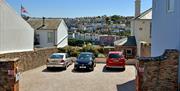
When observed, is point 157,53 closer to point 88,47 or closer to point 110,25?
point 88,47

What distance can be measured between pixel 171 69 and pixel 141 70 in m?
1.35

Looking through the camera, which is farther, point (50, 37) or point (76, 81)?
point (50, 37)

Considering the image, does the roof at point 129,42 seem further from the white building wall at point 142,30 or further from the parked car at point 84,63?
the parked car at point 84,63

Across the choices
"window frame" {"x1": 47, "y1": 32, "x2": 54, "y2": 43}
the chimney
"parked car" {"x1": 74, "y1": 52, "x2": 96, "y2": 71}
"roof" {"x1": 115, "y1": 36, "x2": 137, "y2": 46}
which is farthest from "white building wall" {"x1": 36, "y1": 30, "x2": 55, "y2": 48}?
"parked car" {"x1": 74, "y1": 52, "x2": 96, "y2": 71}

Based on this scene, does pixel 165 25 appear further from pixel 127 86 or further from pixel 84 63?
pixel 84 63

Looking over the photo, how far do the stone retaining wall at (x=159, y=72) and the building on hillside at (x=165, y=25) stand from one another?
1.25 metres

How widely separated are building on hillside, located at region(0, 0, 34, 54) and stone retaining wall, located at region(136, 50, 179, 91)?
1408 centimetres

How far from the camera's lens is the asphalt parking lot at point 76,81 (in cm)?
1911

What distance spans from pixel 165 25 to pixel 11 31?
14.0m

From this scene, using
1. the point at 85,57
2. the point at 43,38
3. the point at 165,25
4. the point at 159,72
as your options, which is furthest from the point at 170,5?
the point at 43,38

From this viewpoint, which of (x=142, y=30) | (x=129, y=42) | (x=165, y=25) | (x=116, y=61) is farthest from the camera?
(x=129, y=42)

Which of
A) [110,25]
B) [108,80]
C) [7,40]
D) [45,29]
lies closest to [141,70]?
[108,80]

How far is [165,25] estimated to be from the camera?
1817cm

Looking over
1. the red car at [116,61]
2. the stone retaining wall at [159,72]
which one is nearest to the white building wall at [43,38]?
the red car at [116,61]
